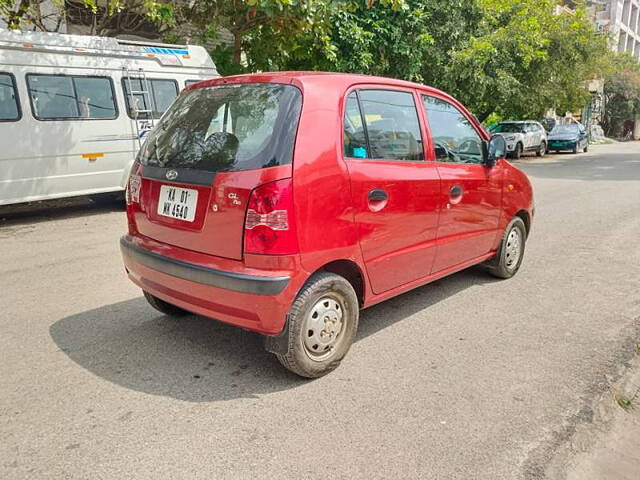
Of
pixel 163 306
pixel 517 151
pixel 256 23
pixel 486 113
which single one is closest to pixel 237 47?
pixel 256 23

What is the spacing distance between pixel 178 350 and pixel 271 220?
1.37m

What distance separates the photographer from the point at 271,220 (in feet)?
9.73

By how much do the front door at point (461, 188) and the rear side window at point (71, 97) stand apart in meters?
6.43

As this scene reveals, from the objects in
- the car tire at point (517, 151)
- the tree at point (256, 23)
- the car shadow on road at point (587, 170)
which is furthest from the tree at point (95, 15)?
the car tire at point (517, 151)

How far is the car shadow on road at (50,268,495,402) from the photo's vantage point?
3.28 m

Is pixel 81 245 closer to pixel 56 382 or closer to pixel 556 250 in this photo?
pixel 56 382

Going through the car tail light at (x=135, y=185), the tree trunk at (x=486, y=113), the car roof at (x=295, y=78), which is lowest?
the tree trunk at (x=486, y=113)

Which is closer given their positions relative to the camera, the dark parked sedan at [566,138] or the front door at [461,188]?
the front door at [461,188]

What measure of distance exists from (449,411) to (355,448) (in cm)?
65

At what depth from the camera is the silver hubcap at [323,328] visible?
3254 mm

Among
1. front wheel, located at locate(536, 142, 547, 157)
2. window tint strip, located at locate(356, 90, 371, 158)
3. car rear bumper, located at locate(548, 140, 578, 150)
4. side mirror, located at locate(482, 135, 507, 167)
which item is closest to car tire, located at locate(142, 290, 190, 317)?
window tint strip, located at locate(356, 90, 371, 158)

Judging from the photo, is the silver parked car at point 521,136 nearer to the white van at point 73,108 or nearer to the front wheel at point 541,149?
the front wheel at point 541,149

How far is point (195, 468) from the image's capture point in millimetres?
2523

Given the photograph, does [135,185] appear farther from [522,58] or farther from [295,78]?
[522,58]
